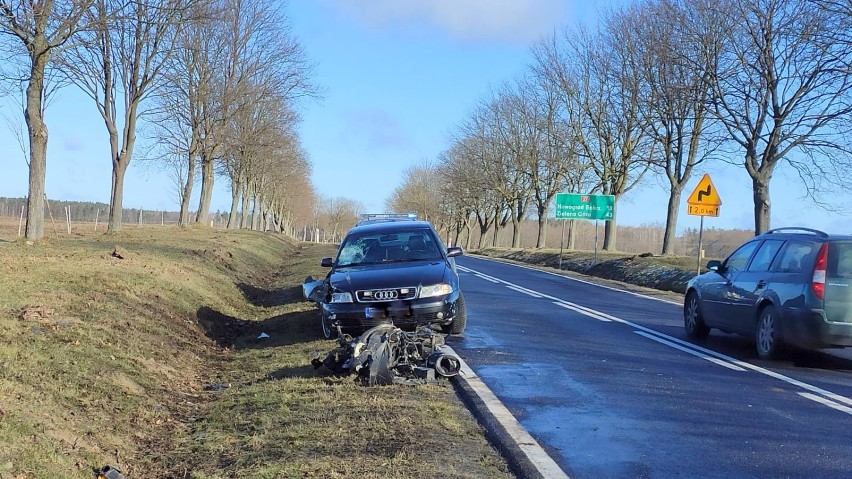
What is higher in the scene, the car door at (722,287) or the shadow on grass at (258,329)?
the car door at (722,287)

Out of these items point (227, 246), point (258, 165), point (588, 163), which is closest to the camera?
point (227, 246)

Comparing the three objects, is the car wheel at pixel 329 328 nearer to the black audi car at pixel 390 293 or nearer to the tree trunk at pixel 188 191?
the black audi car at pixel 390 293

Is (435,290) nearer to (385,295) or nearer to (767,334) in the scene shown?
(385,295)

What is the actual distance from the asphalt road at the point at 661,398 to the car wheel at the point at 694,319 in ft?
0.64

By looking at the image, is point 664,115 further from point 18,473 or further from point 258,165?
point 18,473

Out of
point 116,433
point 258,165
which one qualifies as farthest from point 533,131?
point 116,433

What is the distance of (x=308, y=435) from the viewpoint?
217 inches

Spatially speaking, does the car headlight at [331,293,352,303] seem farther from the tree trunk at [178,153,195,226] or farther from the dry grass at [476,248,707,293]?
the tree trunk at [178,153,195,226]

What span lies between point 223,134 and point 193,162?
224 cm

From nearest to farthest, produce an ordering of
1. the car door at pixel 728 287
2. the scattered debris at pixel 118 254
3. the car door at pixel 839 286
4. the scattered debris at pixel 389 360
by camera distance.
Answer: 1. the scattered debris at pixel 389 360
2. the car door at pixel 839 286
3. the car door at pixel 728 287
4. the scattered debris at pixel 118 254

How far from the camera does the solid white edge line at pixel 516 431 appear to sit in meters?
4.77

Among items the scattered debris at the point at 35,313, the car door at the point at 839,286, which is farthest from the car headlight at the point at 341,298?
the car door at the point at 839,286

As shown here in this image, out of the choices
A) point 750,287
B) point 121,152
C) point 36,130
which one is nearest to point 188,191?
point 121,152

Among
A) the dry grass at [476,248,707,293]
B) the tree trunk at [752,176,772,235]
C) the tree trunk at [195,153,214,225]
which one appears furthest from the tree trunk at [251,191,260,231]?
the tree trunk at [752,176,772,235]
